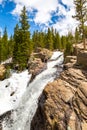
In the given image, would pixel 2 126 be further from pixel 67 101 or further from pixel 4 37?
pixel 4 37

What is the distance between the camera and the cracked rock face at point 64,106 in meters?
24.0

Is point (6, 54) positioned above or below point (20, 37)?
below

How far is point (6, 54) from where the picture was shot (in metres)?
89.5

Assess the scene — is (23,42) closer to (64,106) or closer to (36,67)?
(36,67)

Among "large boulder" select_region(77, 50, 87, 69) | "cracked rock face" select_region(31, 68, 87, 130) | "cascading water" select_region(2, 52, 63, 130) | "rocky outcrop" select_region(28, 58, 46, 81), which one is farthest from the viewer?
"rocky outcrop" select_region(28, 58, 46, 81)

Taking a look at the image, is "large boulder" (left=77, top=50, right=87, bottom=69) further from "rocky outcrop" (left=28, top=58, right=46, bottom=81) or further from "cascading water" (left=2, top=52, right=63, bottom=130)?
"rocky outcrop" (left=28, top=58, right=46, bottom=81)

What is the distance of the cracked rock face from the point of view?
24.0 metres

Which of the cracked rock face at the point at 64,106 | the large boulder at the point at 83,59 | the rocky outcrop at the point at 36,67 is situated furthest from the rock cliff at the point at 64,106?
the rocky outcrop at the point at 36,67

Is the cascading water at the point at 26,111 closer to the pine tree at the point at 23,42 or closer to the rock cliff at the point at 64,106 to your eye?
the rock cliff at the point at 64,106

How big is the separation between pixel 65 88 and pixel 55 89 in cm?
106

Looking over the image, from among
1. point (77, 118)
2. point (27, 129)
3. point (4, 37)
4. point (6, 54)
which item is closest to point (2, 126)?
point (27, 129)

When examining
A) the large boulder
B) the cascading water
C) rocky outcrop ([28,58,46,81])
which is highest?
the large boulder

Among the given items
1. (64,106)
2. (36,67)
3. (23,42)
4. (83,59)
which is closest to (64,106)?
(64,106)

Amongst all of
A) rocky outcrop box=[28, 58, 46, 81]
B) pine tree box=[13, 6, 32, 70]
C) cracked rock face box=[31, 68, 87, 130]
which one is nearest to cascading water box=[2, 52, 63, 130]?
cracked rock face box=[31, 68, 87, 130]
